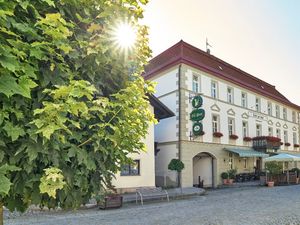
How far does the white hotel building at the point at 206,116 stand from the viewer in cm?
2375

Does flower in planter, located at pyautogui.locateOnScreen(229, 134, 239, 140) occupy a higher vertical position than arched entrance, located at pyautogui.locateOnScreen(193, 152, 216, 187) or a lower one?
higher

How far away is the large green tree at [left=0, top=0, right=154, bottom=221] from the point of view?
2.36 m

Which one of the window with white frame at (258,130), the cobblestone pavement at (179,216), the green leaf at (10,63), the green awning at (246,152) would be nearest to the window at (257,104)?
the window with white frame at (258,130)

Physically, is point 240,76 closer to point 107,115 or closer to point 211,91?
point 211,91

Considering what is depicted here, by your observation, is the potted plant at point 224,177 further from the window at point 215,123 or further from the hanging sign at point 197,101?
the hanging sign at point 197,101

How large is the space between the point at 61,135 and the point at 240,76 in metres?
30.9

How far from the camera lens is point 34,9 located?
261 centimetres

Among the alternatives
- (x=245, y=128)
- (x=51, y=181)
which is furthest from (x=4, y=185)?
(x=245, y=128)

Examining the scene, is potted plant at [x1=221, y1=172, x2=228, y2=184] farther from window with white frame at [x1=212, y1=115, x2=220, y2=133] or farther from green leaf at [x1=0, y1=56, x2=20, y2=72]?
green leaf at [x1=0, y1=56, x2=20, y2=72]

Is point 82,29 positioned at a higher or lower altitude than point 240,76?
lower

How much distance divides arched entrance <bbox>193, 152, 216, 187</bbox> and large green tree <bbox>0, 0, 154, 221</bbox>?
2325 centimetres

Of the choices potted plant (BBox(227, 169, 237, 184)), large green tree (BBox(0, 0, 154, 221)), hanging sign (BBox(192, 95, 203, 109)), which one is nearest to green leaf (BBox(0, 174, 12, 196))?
large green tree (BBox(0, 0, 154, 221))

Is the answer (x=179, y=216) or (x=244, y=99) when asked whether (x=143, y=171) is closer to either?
(x=179, y=216)

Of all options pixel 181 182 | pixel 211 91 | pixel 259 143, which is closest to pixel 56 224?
pixel 181 182
